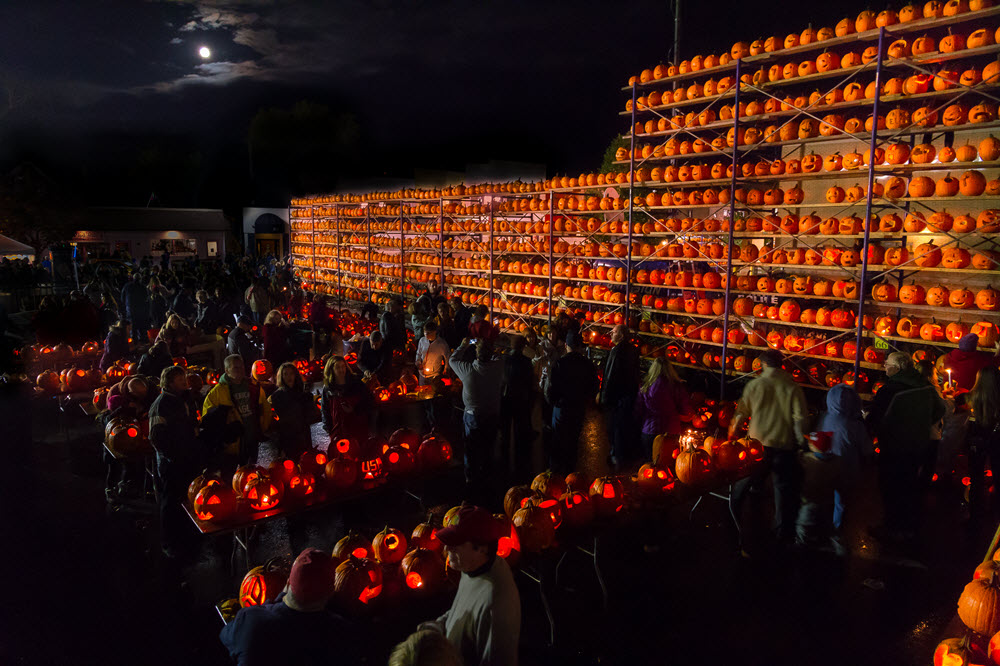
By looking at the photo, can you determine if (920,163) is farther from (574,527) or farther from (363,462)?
(363,462)

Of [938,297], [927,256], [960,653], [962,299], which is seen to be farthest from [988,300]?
[960,653]

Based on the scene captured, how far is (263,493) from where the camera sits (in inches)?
222

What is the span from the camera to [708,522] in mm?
7555

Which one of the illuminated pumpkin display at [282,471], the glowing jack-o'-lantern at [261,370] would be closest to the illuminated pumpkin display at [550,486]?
the illuminated pumpkin display at [282,471]

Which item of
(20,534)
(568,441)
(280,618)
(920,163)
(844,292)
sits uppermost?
(920,163)

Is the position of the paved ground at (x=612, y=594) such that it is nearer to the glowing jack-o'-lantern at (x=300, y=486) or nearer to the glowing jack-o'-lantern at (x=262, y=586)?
the glowing jack-o'-lantern at (x=262, y=586)

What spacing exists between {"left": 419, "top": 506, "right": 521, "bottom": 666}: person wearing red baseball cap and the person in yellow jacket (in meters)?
4.58

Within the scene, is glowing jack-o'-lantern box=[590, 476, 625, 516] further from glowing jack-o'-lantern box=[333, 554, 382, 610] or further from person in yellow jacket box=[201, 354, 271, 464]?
person in yellow jacket box=[201, 354, 271, 464]

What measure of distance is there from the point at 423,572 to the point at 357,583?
478mm

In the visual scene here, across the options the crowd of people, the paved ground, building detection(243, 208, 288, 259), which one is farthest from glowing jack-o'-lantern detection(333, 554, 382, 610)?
building detection(243, 208, 288, 259)

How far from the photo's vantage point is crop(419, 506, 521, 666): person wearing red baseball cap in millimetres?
3322

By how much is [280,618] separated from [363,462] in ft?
9.70

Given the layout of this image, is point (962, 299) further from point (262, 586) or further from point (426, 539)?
point (262, 586)

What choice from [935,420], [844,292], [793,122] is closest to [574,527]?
[935,420]
